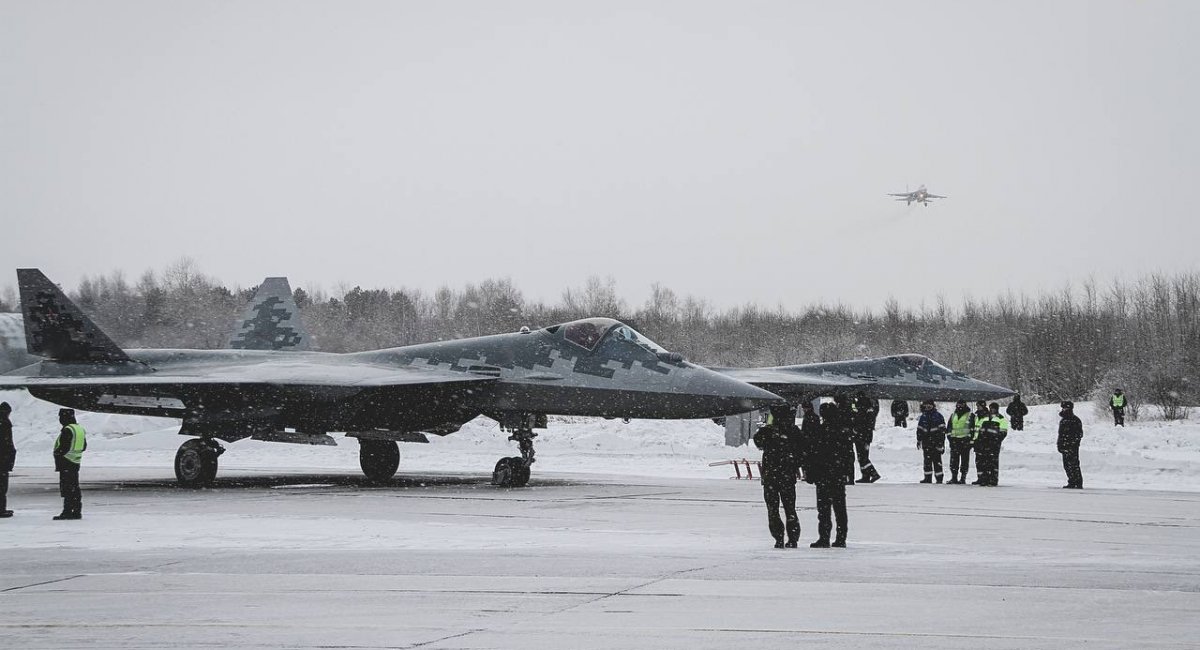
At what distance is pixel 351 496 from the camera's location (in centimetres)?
1669

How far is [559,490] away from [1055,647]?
484 inches

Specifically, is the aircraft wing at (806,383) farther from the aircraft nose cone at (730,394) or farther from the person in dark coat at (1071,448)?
the aircraft nose cone at (730,394)

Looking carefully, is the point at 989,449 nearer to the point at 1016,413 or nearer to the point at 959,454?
the point at 959,454

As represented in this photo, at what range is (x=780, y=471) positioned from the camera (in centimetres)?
1054

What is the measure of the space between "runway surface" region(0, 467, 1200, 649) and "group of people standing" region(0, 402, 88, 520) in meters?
0.33

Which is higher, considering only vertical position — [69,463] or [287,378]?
[287,378]

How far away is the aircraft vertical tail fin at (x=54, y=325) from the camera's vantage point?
66.4 feet

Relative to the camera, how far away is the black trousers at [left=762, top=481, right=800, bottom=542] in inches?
413

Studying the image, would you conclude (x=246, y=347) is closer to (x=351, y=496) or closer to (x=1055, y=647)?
(x=351, y=496)

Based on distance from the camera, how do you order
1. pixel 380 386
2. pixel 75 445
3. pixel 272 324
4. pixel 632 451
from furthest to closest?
pixel 632 451, pixel 272 324, pixel 380 386, pixel 75 445

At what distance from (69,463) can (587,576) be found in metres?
8.09

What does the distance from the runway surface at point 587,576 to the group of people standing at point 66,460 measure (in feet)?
1.09

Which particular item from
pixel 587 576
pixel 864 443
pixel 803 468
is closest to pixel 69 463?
pixel 587 576

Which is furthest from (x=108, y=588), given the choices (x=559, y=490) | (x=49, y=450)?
(x=49, y=450)
